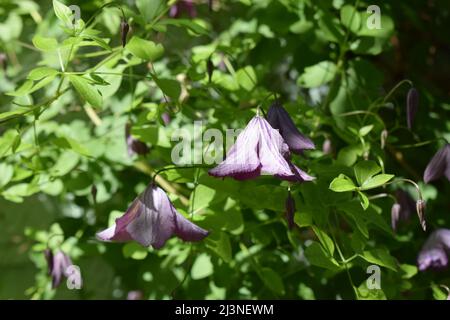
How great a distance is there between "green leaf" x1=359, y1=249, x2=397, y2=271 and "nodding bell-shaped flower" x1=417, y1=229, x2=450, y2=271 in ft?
0.58

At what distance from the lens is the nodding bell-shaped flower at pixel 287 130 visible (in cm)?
107

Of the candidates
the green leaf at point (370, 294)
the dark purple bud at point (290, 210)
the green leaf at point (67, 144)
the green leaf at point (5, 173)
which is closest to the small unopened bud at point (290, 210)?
the dark purple bud at point (290, 210)

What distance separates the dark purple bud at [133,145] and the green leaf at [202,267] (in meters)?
0.23

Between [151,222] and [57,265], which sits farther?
[57,265]

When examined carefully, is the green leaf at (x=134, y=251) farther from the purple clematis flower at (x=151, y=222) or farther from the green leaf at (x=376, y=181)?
the green leaf at (x=376, y=181)

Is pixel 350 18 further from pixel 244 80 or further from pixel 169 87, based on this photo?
pixel 169 87

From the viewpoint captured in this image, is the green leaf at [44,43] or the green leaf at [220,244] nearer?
the green leaf at [44,43]

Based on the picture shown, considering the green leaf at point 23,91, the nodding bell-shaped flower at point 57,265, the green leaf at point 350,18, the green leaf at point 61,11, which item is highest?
the green leaf at point 61,11

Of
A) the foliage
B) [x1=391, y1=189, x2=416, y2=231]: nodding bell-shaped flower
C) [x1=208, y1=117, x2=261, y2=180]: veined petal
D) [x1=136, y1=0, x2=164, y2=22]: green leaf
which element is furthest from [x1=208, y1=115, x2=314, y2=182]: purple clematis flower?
[x1=391, y1=189, x2=416, y2=231]: nodding bell-shaped flower

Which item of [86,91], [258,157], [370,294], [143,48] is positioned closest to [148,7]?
[143,48]

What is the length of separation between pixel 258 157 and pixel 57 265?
2.04 ft

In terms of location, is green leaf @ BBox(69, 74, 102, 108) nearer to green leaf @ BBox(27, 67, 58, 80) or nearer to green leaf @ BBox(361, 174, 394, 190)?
green leaf @ BBox(27, 67, 58, 80)

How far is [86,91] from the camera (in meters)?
1.05

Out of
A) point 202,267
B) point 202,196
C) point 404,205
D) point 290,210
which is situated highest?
point 290,210
